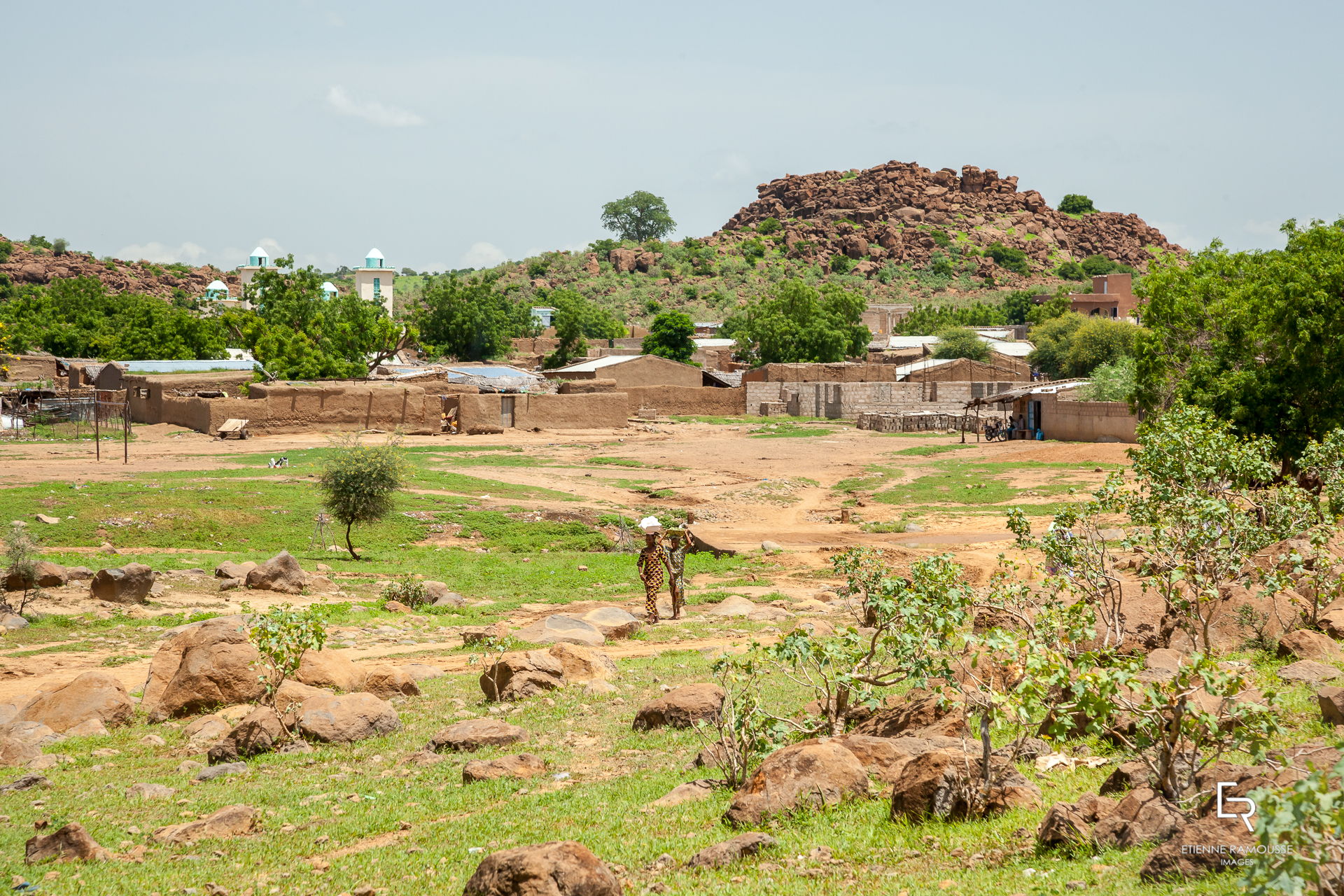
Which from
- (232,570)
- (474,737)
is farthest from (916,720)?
(232,570)

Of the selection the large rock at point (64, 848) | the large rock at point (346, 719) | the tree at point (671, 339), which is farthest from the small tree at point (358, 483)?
the tree at point (671, 339)

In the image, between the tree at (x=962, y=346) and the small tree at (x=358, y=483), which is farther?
the tree at (x=962, y=346)

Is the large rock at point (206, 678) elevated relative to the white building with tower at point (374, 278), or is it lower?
lower

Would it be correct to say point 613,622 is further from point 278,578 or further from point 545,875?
point 545,875

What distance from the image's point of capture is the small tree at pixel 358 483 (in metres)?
19.4

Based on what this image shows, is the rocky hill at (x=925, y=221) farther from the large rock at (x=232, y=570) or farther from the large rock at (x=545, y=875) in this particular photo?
the large rock at (x=545, y=875)

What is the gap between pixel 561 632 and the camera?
1275cm

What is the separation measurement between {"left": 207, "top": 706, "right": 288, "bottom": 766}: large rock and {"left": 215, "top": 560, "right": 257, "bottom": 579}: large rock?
8.49m

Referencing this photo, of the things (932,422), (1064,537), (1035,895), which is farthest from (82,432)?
(1035,895)

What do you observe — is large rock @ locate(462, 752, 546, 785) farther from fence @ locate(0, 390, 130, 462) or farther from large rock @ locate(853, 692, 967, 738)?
fence @ locate(0, 390, 130, 462)

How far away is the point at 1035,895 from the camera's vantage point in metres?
4.56

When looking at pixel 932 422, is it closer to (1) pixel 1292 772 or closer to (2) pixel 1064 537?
(2) pixel 1064 537

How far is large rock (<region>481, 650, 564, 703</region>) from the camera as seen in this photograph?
9.67m

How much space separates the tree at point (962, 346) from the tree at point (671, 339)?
14936 millimetres
